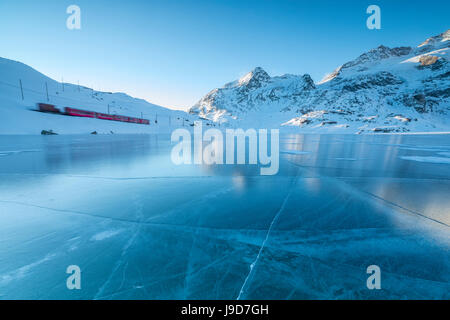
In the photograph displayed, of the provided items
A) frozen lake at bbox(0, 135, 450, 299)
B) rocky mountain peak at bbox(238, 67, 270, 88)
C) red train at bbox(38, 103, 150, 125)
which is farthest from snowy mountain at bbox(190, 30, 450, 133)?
frozen lake at bbox(0, 135, 450, 299)

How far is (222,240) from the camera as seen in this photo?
185cm

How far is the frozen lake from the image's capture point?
1.32 metres

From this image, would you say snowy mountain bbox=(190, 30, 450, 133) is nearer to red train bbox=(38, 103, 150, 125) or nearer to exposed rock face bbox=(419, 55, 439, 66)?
exposed rock face bbox=(419, 55, 439, 66)

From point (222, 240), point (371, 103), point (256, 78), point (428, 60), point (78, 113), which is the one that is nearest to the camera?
point (222, 240)

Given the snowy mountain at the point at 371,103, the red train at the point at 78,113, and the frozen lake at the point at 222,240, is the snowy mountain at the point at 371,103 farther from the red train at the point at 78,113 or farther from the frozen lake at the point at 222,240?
the frozen lake at the point at 222,240

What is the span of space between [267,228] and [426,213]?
2249 mm

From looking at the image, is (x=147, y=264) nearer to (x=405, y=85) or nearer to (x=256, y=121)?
(x=256, y=121)

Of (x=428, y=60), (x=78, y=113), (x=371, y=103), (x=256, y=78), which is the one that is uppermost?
(x=256, y=78)

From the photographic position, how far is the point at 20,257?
5.20 feet

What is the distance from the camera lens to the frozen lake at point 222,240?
4.32ft

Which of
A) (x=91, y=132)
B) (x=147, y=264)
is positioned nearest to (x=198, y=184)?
(x=147, y=264)

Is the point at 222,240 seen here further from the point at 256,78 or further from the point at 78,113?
the point at 256,78

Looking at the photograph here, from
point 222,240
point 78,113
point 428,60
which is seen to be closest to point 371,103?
point 428,60

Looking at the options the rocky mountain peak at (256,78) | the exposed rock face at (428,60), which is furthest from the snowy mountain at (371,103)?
the rocky mountain peak at (256,78)
